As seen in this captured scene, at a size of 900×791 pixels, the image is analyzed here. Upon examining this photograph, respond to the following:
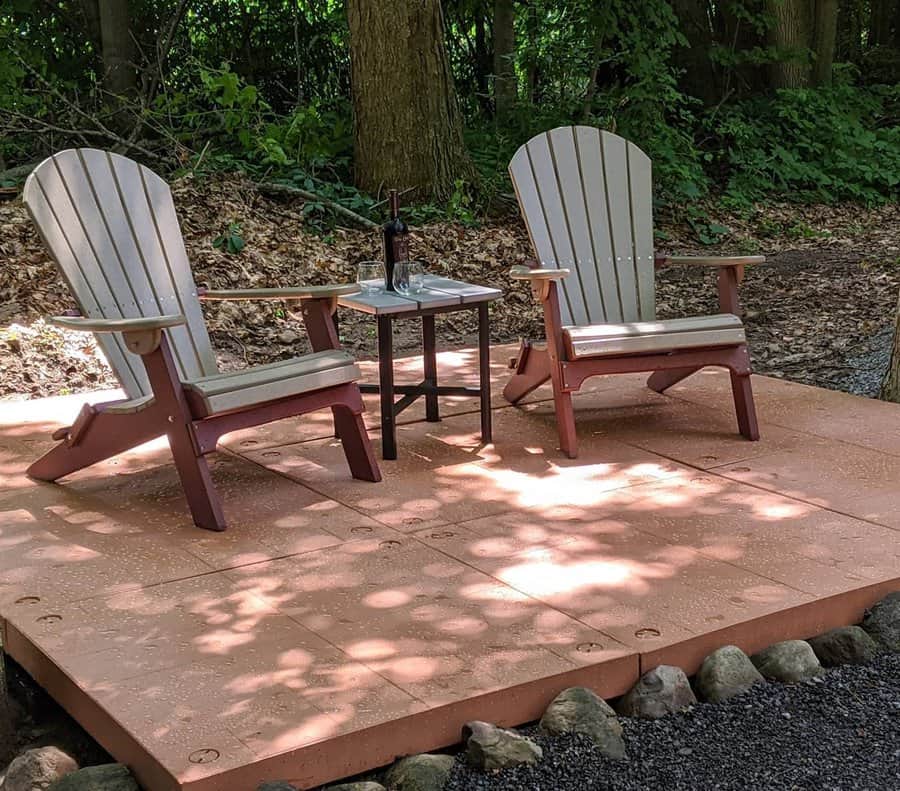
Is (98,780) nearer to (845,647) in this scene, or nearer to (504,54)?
(845,647)

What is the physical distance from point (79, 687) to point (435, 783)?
2.51 ft

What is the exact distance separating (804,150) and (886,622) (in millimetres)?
7851

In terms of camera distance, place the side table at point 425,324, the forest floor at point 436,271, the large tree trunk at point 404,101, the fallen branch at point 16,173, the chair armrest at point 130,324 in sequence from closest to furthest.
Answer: the chair armrest at point 130,324 → the side table at point 425,324 → the forest floor at point 436,271 → the fallen branch at point 16,173 → the large tree trunk at point 404,101

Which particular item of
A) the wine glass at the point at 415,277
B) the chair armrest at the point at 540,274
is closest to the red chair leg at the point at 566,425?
the chair armrest at the point at 540,274

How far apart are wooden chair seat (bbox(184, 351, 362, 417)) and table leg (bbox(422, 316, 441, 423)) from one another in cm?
63

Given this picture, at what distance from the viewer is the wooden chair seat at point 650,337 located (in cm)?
415

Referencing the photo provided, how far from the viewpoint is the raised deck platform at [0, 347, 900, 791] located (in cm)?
242

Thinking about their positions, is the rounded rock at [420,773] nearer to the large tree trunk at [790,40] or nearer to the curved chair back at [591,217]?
the curved chair back at [591,217]

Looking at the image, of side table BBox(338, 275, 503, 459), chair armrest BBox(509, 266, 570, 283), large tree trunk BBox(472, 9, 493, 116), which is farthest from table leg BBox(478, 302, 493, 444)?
large tree trunk BBox(472, 9, 493, 116)

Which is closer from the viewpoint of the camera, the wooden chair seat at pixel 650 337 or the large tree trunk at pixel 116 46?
the wooden chair seat at pixel 650 337

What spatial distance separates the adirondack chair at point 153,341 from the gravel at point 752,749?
1475 mm

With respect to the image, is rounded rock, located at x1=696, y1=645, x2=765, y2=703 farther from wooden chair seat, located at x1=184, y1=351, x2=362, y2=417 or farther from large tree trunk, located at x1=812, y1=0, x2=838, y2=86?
large tree trunk, located at x1=812, y1=0, x2=838, y2=86

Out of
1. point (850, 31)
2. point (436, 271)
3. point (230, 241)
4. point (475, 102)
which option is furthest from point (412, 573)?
point (850, 31)

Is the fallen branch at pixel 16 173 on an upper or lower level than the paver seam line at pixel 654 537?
upper
